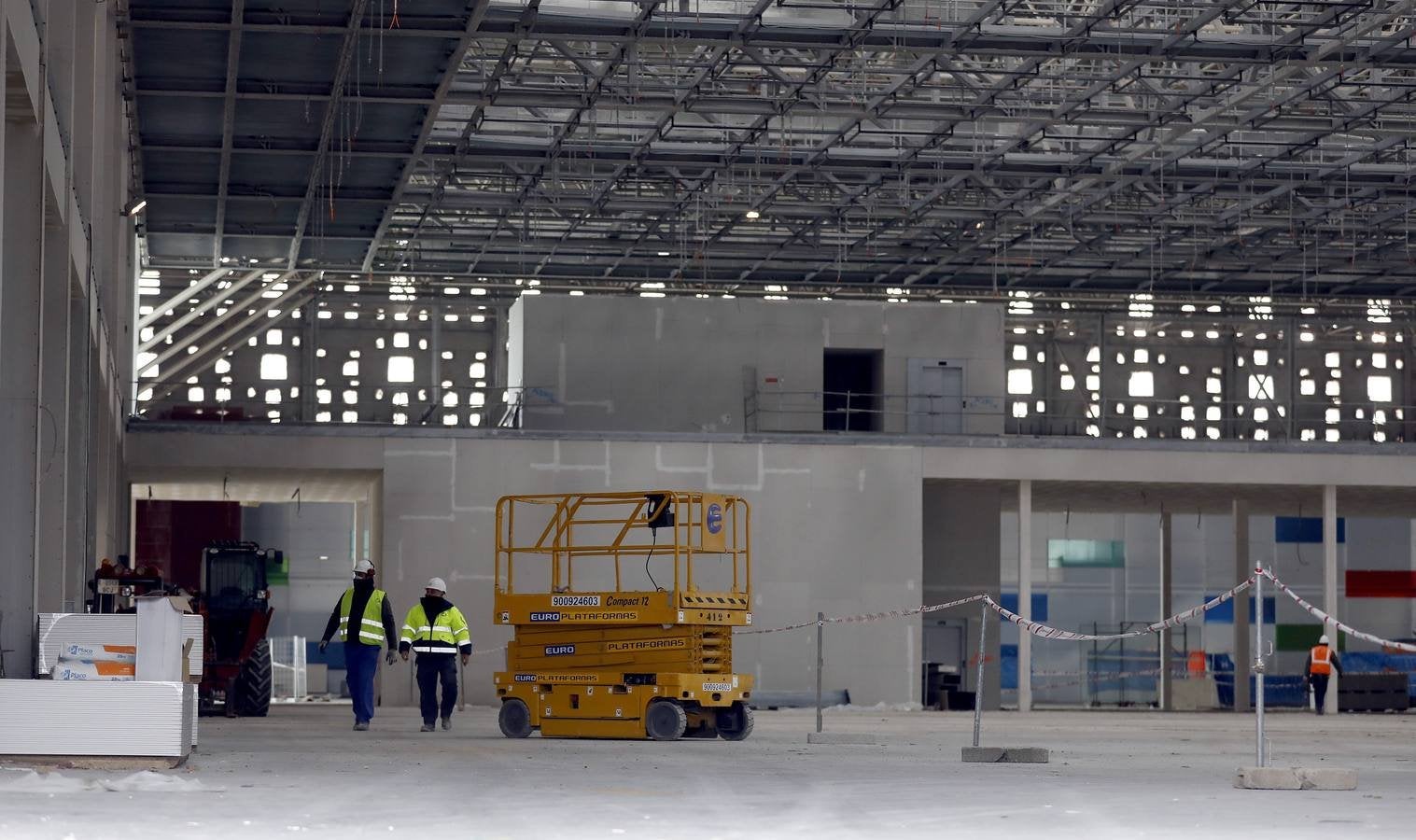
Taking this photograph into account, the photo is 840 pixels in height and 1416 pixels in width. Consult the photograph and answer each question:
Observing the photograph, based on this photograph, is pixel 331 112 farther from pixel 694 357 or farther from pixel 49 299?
pixel 694 357

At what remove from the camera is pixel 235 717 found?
77.3ft

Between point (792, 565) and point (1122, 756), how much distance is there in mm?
16697

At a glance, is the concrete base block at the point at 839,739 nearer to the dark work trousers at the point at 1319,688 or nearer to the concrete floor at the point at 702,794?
the concrete floor at the point at 702,794

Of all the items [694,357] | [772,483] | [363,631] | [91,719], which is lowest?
[91,719]

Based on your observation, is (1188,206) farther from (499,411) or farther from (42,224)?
(42,224)

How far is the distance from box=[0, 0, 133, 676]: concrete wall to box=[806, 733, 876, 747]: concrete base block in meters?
6.82

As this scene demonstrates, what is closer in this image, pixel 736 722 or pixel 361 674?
pixel 736 722

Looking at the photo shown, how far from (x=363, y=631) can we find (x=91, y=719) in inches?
282

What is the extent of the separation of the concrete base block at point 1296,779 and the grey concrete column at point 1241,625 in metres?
27.4

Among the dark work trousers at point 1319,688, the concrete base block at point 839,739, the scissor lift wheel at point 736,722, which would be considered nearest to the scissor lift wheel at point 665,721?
the scissor lift wheel at point 736,722

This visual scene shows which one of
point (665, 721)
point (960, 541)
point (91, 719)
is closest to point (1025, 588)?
point (960, 541)

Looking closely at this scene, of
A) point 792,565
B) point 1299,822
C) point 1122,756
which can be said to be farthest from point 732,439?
point 1299,822

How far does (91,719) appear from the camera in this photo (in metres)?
11.7

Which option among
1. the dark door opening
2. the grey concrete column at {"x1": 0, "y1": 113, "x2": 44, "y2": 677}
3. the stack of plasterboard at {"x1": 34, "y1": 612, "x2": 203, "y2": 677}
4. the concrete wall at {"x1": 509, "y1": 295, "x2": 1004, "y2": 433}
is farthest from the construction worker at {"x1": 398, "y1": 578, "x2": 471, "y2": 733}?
the dark door opening
